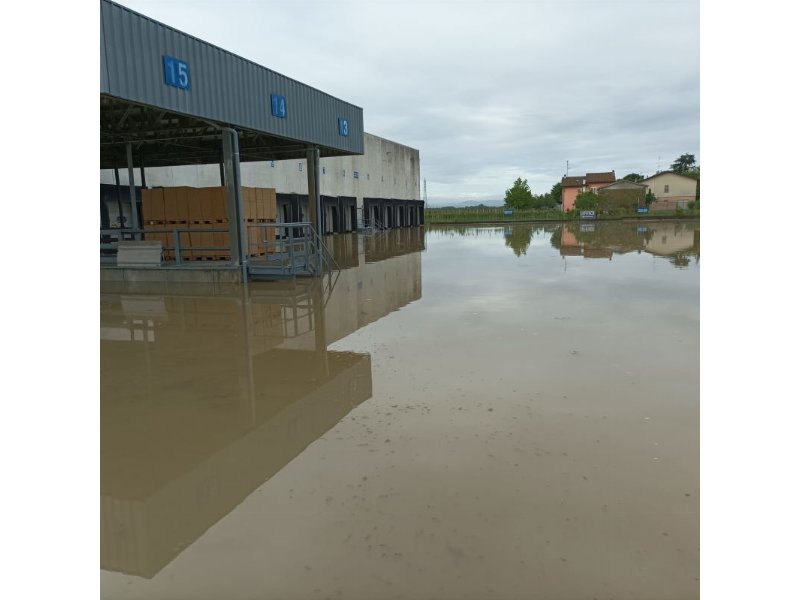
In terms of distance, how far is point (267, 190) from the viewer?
59.5 feet

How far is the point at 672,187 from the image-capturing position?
88.9 meters

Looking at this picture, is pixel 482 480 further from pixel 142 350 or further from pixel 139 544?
pixel 142 350

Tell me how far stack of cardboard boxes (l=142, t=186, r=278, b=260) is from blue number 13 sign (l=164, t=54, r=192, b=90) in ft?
13.4

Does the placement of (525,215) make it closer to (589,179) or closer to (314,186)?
(589,179)

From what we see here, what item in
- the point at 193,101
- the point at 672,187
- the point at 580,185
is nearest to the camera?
the point at 193,101

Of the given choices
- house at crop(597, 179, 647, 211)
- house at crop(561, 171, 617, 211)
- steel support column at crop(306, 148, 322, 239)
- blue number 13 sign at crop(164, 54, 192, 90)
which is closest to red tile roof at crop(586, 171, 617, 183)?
house at crop(561, 171, 617, 211)

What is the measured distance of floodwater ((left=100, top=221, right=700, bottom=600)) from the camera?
3.18 meters

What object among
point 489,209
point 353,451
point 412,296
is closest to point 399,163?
point 489,209

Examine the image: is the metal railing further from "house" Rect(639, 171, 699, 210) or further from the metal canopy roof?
"house" Rect(639, 171, 699, 210)

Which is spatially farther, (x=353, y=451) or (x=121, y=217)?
(x=121, y=217)

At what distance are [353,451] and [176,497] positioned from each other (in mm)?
1447

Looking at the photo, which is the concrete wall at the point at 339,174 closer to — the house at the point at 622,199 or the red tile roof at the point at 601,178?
the house at the point at 622,199

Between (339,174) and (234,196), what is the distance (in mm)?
28118

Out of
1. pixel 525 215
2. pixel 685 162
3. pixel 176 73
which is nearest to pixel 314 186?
pixel 176 73
